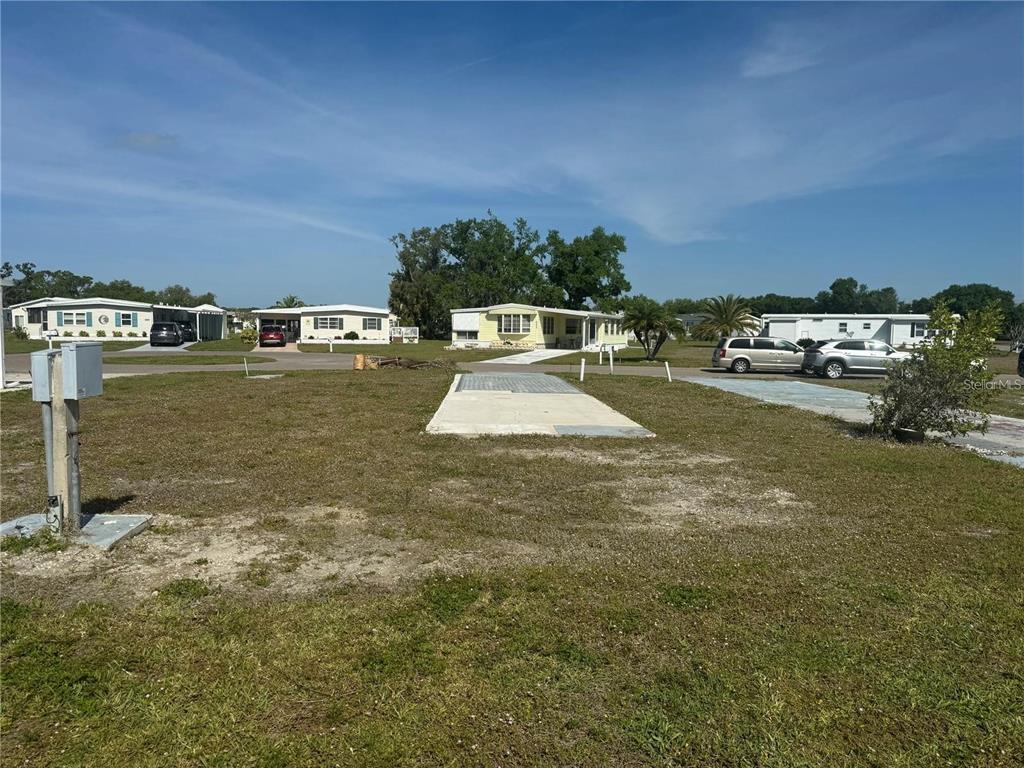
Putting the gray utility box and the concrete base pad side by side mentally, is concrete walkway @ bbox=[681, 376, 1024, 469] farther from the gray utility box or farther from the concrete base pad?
the gray utility box

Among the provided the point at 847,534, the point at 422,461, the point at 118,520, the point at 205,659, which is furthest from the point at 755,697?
the point at 422,461

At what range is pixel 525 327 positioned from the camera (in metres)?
48.0

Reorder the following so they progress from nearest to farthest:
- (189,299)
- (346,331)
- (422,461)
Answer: (422,461), (346,331), (189,299)

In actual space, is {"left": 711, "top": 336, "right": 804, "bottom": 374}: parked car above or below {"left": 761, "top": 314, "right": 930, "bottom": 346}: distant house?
below

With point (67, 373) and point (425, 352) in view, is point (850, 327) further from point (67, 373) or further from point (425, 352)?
point (67, 373)

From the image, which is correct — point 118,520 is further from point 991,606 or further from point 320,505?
point 991,606

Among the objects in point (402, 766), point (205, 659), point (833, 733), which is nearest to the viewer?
point (402, 766)

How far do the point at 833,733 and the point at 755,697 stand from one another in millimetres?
331

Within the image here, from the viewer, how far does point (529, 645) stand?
3365 millimetres

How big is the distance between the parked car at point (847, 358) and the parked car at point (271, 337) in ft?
110

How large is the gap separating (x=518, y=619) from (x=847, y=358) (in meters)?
24.1

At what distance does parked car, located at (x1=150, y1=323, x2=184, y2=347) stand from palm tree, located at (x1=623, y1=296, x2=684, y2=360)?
29.1 metres

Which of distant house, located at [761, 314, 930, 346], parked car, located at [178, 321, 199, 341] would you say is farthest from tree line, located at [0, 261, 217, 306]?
distant house, located at [761, 314, 930, 346]

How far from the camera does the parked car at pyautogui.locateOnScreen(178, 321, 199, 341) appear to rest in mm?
47562
